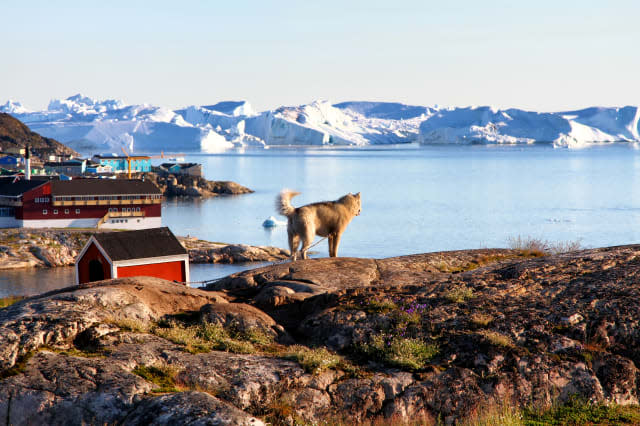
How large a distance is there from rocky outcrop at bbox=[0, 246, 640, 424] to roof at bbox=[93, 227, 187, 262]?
2092 cm

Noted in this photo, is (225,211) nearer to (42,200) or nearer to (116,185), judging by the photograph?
(116,185)

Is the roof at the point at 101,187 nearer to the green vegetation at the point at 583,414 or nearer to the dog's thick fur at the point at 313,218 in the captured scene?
the dog's thick fur at the point at 313,218

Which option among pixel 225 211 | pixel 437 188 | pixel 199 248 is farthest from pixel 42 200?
pixel 437 188

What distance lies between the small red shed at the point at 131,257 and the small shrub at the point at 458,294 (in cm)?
2206

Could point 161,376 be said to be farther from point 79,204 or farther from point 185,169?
point 185,169

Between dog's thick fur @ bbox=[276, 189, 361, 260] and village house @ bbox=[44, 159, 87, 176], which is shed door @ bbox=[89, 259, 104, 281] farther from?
village house @ bbox=[44, 159, 87, 176]

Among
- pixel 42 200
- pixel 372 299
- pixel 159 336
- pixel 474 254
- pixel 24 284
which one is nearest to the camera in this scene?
pixel 159 336

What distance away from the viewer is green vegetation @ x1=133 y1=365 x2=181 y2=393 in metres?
7.14

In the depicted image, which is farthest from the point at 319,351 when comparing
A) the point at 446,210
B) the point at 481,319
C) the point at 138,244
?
the point at 446,210

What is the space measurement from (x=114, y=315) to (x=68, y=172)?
148077 mm

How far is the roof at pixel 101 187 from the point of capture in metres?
81.4

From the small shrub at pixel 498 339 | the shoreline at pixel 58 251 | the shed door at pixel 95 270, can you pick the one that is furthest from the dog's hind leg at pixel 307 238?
the shoreline at pixel 58 251

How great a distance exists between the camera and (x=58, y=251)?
68375 mm

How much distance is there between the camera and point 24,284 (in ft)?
188
